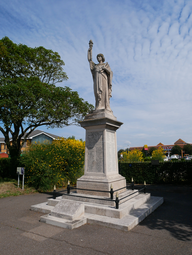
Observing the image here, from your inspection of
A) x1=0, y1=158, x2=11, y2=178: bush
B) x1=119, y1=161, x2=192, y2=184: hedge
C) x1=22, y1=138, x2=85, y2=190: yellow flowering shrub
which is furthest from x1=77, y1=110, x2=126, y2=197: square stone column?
x1=0, y1=158, x2=11, y2=178: bush

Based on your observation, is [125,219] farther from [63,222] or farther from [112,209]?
[63,222]

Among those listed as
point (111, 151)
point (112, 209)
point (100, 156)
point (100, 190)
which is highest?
point (111, 151)

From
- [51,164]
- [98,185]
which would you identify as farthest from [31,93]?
[98,185]

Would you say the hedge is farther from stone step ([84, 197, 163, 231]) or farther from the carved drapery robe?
the carved drapery robe

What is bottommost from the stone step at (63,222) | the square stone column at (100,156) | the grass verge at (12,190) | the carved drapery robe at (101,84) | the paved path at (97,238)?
the grass verge at (12,190)

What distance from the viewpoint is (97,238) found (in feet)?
15.1

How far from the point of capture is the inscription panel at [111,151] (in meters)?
7.54

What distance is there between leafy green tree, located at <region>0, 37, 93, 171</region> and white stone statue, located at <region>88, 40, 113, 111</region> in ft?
21.4

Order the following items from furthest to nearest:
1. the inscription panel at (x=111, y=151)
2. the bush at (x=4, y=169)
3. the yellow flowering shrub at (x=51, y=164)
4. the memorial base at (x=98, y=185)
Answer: the bush at (x=4, y=169), the yellow flowering shrub at (x=51, y=164), the inscription panel at (x=111, y=151), the memorial base at (x=98, y=185)

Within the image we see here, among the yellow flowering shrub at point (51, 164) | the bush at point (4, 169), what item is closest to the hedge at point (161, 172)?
the yellow flowering shrub at point (51, 164)

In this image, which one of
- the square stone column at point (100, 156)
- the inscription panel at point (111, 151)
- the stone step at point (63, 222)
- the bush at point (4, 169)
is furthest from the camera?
the bush at point (4, 169)

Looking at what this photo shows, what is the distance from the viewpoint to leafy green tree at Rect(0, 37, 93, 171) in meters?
12.9

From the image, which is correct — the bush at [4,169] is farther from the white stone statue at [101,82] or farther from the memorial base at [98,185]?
the white stone statue at [101,82]

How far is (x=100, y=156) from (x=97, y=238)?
3284mm
